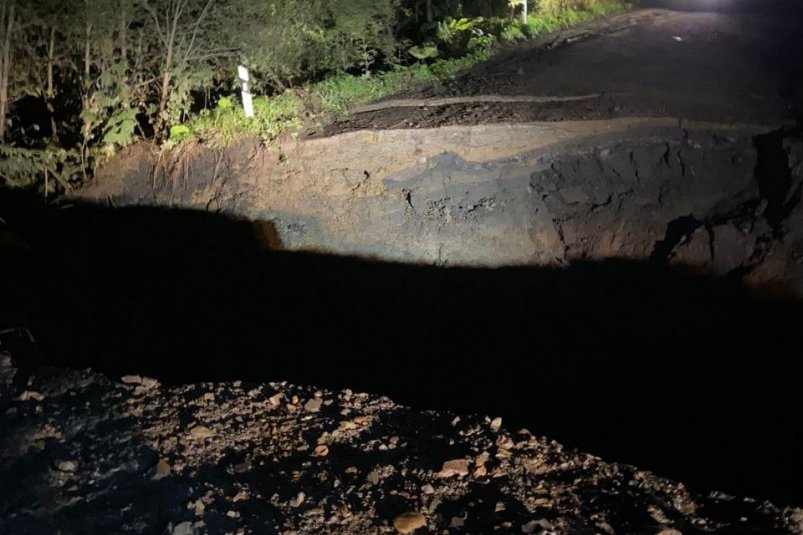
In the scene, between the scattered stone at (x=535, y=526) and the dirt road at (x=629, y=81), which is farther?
the dirt road at (x=629, y=81)

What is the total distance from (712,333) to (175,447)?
553 centimetres

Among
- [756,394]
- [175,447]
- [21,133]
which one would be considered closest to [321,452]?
[175,447]

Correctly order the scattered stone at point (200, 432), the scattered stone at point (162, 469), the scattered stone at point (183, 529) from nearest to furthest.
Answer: the scattered stone at point (183, 529) < the scattered stone at point (162, 469) < the scattered stone at point (200, 432)

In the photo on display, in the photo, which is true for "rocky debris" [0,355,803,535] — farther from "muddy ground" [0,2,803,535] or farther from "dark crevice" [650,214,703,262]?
"dark crevice" [650,214,703,262]

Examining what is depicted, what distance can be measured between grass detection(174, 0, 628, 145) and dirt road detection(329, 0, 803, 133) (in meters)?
0.33

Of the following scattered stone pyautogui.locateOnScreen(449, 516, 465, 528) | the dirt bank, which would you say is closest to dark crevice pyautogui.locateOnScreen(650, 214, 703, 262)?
the dirt bank

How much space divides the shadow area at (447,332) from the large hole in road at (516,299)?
0.8 inches

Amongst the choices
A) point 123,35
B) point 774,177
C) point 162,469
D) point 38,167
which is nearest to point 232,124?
point 123,35

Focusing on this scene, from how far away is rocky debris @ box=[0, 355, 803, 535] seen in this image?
2.96 meters

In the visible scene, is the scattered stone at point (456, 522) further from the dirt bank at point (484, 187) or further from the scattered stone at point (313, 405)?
the dirt bank at point (484, 187)

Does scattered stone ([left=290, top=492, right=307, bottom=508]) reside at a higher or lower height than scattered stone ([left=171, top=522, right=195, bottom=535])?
lower

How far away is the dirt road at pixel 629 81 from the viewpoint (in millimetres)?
7637

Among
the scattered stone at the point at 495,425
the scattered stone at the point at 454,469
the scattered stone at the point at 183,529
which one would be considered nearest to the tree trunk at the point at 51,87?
the scattered stone at the point at 183,529

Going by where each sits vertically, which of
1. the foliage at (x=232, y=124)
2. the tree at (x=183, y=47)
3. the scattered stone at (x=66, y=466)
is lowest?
the scattered stone at (x=66, y=466)
